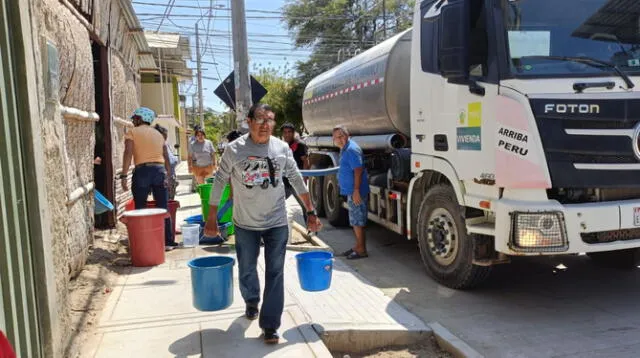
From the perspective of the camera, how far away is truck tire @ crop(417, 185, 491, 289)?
4941 millimetres

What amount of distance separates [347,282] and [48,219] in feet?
10.6

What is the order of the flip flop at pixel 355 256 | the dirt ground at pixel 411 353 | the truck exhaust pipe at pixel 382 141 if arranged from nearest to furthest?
the dirt ground at pixel 411 353
the truck exhaust pipe at pixel 382 141
the flip flop at pixel 355 256

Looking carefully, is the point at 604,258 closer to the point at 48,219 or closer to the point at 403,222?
the point at 403,222

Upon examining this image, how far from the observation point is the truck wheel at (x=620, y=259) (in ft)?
18.7

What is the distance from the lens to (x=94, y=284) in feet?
16.2

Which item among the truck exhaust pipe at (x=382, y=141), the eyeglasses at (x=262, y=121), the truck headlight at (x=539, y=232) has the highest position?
the eyeglasses at (x=262, y=121)

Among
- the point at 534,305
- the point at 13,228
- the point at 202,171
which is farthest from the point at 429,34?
the point at 202,171

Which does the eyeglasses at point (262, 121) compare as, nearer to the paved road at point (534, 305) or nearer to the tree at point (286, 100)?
the paved road at point (534, 305)

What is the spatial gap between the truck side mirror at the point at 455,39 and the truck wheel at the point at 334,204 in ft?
14.2

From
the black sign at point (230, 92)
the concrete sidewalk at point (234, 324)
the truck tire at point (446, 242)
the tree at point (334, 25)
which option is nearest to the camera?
the concrete sidewalk at point (234, 324)

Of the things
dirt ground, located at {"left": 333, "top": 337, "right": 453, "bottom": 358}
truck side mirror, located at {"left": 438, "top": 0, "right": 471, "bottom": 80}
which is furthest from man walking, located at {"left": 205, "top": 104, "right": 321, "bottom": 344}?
truck side mirror, located at {"left": 438, "top": 0, "right": 471, "bottom": 80}

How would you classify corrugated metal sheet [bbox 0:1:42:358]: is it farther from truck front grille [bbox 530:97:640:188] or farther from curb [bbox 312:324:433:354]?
truck front grille [bbox 530:97:640:188]

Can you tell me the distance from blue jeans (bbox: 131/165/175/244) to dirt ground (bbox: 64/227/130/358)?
0.67 metres

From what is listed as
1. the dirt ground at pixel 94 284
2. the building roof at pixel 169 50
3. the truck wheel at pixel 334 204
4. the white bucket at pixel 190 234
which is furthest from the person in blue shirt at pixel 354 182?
the building roof at pixel 169 50
